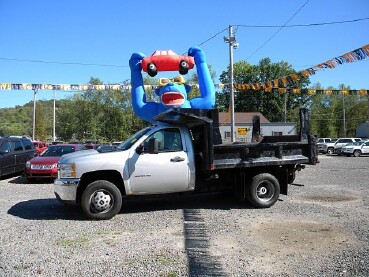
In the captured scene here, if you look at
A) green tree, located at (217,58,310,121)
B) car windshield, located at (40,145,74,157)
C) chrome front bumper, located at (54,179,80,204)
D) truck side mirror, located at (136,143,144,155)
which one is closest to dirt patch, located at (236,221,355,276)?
truck side mirror, located at (136,143,144,155)

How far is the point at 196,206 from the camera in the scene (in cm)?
917

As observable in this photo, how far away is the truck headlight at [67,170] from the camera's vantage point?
26.0 ft

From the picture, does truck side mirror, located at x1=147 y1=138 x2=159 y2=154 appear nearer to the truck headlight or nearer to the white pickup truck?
the white pickup truck

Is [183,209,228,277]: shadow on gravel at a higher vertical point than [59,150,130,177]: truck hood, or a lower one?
lower

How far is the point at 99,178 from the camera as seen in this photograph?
26.9 ft

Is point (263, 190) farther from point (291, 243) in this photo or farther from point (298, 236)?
point (291, 243)

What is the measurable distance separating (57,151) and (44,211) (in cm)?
731

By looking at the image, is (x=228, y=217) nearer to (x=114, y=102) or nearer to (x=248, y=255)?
(x=248, y=255)

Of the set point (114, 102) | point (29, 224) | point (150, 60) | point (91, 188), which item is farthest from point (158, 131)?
point (114, 102)

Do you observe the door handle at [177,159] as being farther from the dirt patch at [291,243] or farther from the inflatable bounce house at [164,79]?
the inflatable bounce house at [164,79]

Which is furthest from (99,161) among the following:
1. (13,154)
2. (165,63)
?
(13,154)

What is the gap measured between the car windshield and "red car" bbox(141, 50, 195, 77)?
4.79 m

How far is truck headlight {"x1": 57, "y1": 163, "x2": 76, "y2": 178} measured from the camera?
7.93m

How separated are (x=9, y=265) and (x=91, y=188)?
9.24ft
